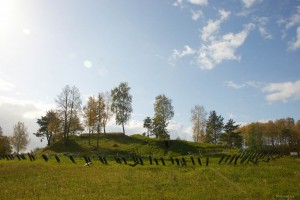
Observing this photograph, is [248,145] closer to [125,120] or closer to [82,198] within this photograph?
[125,120]

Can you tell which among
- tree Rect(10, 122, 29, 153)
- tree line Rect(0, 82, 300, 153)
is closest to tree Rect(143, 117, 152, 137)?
tree line Rect(0, 82, 300, 153)

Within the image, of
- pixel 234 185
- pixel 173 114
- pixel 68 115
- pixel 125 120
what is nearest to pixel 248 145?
pixel 173 114

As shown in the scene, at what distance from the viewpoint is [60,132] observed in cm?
8388

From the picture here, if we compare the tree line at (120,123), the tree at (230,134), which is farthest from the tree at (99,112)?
the tree at (230,134)

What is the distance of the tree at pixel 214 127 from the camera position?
372 ft

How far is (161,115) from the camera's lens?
338 feet

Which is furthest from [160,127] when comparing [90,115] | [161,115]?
[90,115]

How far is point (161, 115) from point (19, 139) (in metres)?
60.1

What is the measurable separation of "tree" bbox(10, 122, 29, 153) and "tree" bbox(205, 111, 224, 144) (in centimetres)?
7306

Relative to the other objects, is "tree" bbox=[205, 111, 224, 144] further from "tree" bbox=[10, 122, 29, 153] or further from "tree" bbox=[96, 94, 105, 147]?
"tree" bbox=[10, 122, 29, 153]

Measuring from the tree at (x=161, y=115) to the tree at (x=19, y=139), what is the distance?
55725mm

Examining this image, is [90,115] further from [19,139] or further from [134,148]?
[19,139]

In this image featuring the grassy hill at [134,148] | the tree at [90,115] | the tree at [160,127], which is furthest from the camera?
the tree at [160,127]

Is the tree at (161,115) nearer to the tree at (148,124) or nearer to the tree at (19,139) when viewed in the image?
the tree at (148,124)
